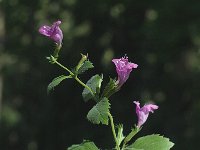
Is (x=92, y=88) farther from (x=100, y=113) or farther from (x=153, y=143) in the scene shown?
(x=153, y=143)

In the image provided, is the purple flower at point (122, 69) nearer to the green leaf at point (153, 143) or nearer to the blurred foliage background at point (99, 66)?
the green leaf at point (153, 143)

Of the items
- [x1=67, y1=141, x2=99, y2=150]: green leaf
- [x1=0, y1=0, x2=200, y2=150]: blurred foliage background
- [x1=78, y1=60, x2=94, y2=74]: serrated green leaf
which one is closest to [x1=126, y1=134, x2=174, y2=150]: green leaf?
[x1=67, y1=141, x2=99, y2=150]: green leaf

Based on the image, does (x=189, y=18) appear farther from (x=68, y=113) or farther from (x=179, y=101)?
(x=68, y=113)

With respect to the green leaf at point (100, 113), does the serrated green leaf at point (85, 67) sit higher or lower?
higher

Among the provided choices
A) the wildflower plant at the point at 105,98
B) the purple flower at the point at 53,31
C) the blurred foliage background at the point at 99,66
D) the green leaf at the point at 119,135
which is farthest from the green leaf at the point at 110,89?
the blurred foliage background at the point at 99,66

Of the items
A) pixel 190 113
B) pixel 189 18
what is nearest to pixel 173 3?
pixel 189 18

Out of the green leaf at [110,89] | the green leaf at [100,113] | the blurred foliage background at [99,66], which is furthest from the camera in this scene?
the blurred foliage background at [99,66]
